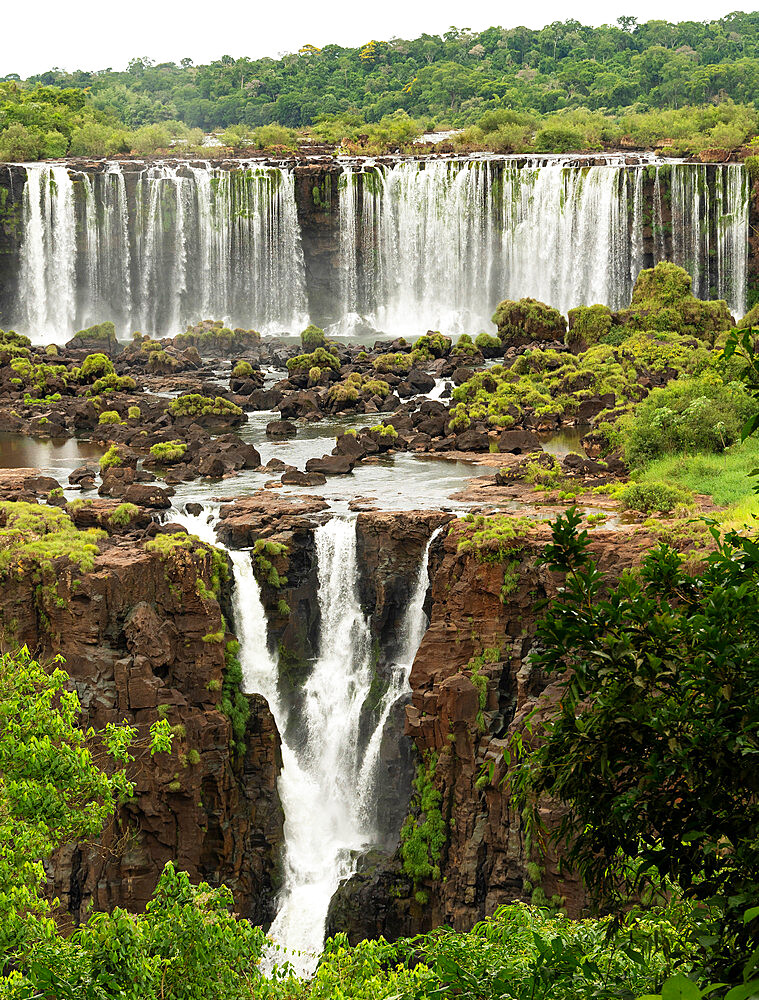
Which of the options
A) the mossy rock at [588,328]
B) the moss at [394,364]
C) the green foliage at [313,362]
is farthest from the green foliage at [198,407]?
the mossy rock at [588,328]

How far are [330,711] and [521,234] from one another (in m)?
33.4

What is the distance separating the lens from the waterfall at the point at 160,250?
5312 centimetres

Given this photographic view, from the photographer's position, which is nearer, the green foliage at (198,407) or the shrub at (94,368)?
the green foliage at (198,407)

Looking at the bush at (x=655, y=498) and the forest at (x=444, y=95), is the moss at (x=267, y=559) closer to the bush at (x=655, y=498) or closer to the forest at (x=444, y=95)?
the bush at (x=655, y=498)

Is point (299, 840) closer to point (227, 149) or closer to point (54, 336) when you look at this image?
point (54, 336)

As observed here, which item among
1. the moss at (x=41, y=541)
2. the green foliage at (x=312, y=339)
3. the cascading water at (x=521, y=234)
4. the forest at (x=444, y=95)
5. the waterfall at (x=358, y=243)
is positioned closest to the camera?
the moss at (x=41, y=541)

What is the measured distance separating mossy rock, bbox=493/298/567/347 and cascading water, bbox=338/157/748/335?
244 inches

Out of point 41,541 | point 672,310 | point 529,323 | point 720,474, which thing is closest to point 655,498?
point 720,474

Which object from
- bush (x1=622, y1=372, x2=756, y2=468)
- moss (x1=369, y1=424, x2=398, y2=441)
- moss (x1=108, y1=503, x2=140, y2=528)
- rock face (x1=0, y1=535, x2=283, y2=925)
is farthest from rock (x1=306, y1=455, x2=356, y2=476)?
rock face (x1=0, y1=535, x2=283, y2=925)

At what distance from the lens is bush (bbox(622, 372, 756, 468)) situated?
79.9 feet

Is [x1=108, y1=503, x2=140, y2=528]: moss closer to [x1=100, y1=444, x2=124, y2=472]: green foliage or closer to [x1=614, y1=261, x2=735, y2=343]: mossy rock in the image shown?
[x1=100, y1=444, x2=124, y2=472]: green foliage

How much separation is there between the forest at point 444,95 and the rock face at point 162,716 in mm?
38757

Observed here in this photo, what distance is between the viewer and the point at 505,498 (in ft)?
78.0

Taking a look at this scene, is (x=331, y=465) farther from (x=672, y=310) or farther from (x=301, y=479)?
(x=672, y=310)
